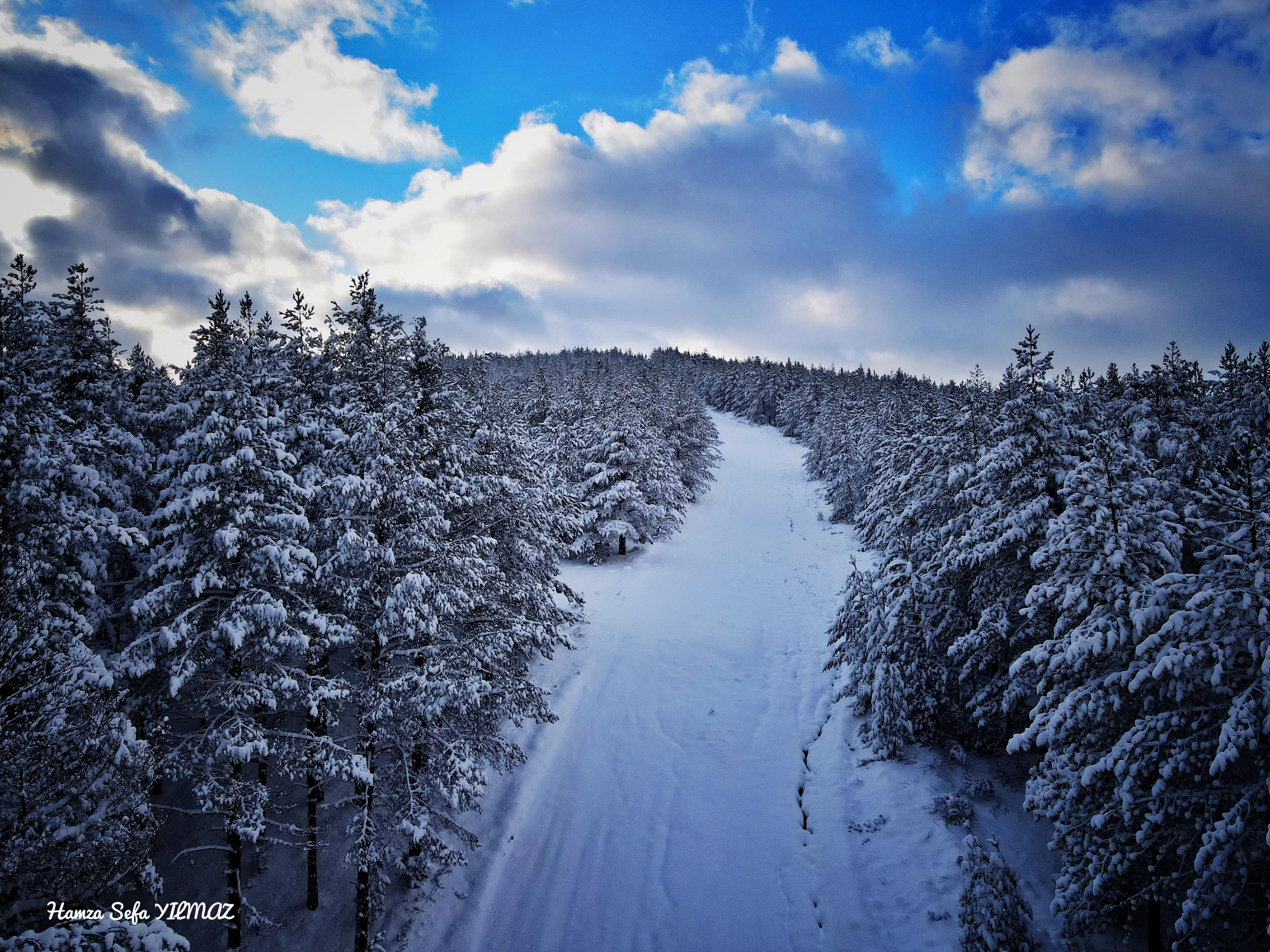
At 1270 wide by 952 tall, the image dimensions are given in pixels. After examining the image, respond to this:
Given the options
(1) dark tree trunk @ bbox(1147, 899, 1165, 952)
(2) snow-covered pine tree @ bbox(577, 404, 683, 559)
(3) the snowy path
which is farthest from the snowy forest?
(2) snow-covered pine tree @ bbox(577, 404, 683, 559)

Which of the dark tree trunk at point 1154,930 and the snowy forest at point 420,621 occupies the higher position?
the snowy forest at point 420,621

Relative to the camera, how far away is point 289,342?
13.6 meters

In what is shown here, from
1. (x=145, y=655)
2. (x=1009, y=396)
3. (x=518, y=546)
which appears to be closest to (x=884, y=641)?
(x=1009, y=396)

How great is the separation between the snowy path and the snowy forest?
104 centimetres

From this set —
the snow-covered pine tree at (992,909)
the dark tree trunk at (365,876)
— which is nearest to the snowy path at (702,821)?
the snow-covered pine tree at (992,909)

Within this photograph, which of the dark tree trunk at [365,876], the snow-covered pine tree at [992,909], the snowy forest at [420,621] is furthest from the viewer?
the dark tree trunk at [365,876]

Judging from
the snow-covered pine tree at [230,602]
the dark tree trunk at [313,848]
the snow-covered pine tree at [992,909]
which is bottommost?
the dark tree trunk at [313,848]

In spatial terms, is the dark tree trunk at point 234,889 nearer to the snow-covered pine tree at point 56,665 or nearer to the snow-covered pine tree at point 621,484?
the snow-covered pine tree at point 56,665

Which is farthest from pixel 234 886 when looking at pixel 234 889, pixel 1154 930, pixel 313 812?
pixel 1154 930

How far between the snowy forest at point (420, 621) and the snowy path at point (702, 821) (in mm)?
1035

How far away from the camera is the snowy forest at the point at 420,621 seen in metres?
6.25

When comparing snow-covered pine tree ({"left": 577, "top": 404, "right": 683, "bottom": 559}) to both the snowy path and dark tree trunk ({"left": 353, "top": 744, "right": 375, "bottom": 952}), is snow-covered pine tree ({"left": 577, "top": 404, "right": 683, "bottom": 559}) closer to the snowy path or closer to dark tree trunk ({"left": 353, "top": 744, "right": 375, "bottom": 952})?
the snowy path

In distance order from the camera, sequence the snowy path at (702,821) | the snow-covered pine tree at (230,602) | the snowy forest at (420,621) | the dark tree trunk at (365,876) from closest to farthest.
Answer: the snowy forest at (420,621), the snow-covered pine tree at (230,602), the dark tree trunk at (365,876), the snowy path at (702,821)

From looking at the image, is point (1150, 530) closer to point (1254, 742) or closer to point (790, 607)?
point (1254, 742)
